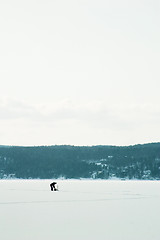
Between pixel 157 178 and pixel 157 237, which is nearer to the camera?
pixel 157 237

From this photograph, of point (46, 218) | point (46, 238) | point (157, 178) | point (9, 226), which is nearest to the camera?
point (46, 238)

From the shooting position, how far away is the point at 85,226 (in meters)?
29.3

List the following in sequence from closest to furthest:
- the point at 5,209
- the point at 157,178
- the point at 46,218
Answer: the point at 46,218
the point at 5,209
the point at 157,178

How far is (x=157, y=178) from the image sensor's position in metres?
199

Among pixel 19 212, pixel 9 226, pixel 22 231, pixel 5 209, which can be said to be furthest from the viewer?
pixel 5 209

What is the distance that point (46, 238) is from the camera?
79.7 feet

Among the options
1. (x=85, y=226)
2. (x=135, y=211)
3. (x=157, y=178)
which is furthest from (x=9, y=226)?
(x=157, y=178)

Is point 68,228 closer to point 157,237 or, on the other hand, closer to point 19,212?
point 157,237

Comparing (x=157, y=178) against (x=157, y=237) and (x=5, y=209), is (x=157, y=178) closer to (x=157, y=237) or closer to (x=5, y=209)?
(x=5, y=209)

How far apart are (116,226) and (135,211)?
934 cm

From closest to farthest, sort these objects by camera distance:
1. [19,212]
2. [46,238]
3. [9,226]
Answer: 1. [46,238]
2. [9,226]
3. [19,212]

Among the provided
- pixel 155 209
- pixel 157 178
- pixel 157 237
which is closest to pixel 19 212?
pixel 155 209

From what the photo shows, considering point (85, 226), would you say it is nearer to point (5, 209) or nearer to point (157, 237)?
point (157, 237)

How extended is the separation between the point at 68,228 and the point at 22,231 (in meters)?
2.92
